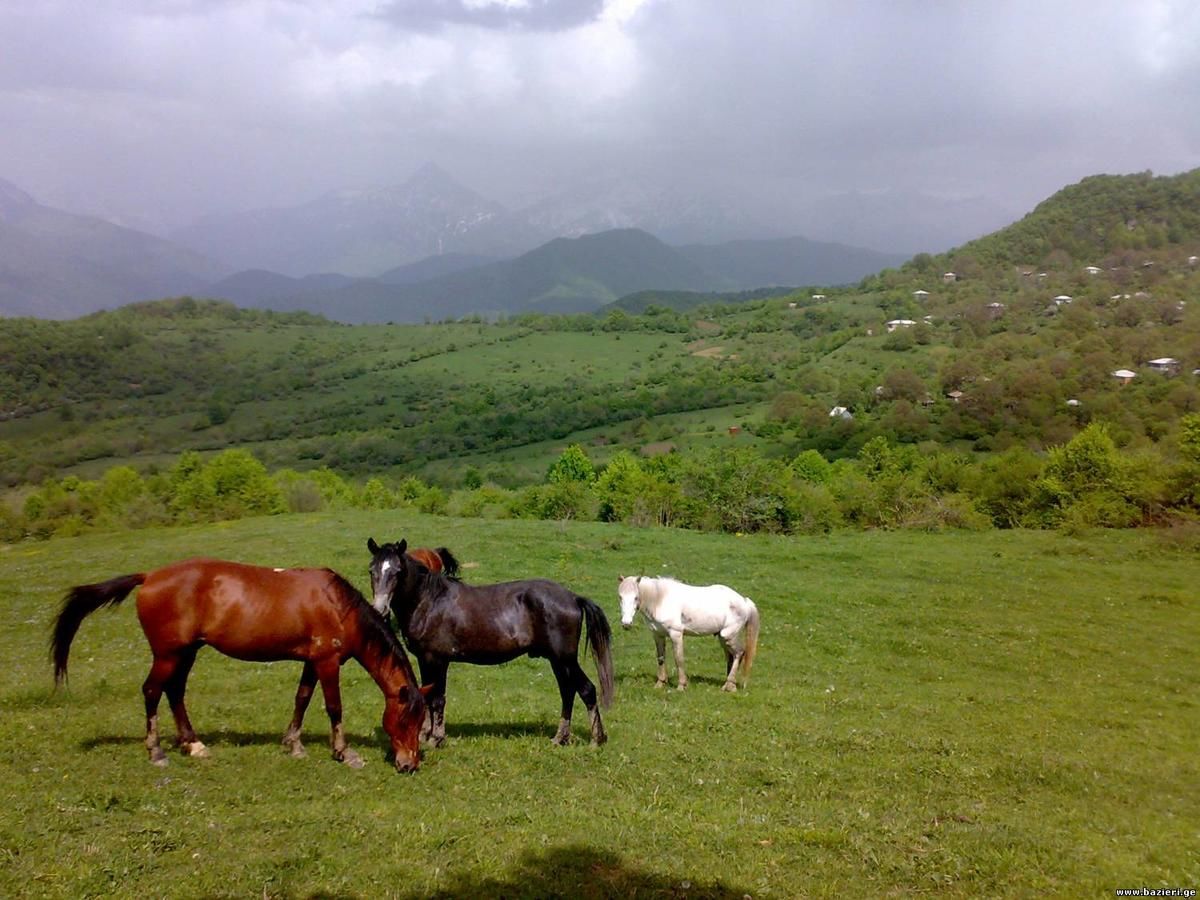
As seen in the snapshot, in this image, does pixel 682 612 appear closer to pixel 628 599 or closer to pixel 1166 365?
pixel 628 599

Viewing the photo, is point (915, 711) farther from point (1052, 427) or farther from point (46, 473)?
point (46, 473)

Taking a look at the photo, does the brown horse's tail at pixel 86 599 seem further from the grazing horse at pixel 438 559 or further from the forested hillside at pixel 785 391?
the forested hillside at pixel 785 391

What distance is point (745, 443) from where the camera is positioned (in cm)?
10019

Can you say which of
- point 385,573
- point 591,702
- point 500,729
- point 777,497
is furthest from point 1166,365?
point 385,573

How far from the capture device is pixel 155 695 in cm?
855

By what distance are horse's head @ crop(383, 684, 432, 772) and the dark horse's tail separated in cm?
254

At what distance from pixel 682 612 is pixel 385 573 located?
6302mm

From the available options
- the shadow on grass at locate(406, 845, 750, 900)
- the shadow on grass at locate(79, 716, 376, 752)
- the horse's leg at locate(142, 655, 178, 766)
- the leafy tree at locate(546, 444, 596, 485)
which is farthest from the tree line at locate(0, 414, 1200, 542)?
the shadow on grass at locate(406, 845, 750, 900)

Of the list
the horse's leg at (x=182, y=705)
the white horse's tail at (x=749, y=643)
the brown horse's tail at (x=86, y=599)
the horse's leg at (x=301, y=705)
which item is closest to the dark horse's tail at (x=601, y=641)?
the horse's leg at (x=301, y=705)

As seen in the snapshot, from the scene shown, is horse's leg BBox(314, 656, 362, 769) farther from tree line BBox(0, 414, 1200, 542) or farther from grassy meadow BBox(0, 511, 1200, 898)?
tree line BBox(0, 414, 1200, 542)

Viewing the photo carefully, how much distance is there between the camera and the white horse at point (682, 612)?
1359 cm

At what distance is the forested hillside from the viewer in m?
61.9

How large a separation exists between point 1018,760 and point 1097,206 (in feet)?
650

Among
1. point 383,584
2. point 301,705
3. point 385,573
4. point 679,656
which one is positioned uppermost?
point 385,573
